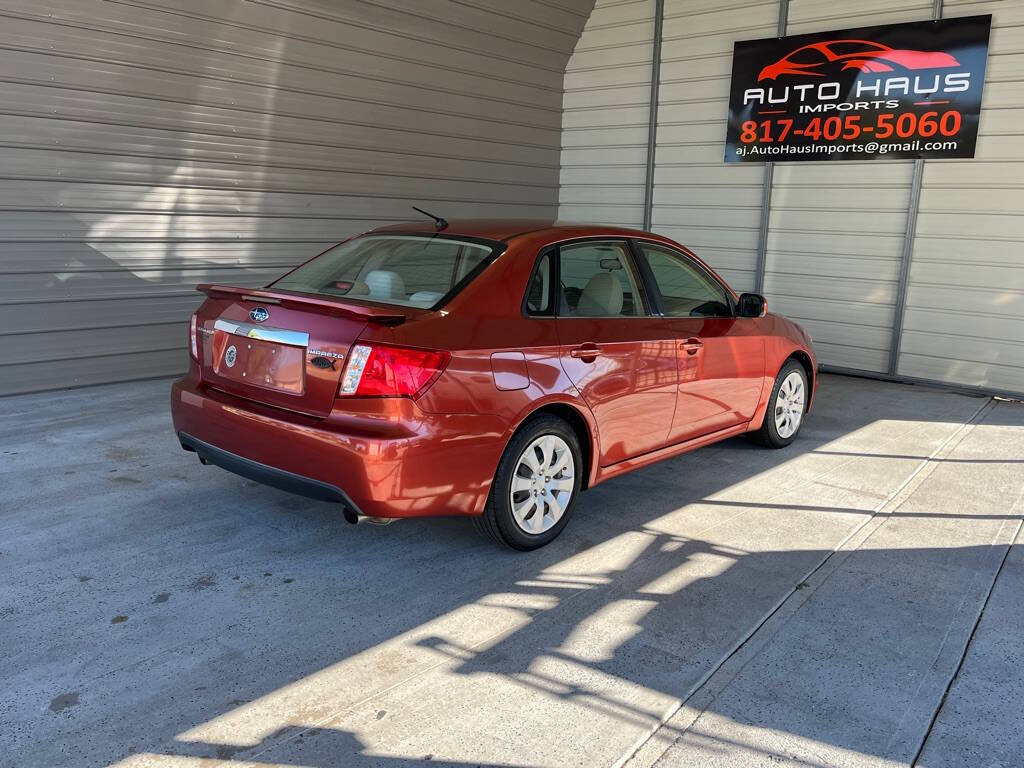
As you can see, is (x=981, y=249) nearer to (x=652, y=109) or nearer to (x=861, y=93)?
(x=861, y=93)

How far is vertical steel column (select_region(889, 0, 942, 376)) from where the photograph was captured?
27.9 ft

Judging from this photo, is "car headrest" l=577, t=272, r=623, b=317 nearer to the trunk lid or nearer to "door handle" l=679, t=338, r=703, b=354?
"door handle" l=679, t=338, r=703, b=354

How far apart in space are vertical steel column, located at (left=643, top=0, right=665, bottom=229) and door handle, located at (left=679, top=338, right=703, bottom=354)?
6.43 metres

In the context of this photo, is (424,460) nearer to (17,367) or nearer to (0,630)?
(0,630)

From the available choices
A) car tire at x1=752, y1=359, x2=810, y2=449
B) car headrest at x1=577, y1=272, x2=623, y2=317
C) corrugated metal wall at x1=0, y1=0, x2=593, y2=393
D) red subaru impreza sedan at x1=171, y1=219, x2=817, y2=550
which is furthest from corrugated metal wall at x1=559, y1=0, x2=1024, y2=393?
car headrest at x1=577, y1=272, x2=623, y2=317

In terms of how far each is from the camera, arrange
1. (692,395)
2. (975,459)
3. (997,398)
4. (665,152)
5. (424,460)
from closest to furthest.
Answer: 1. (424,460)
2. (692,395)
3. (975,459)
4. (997,398)
5. (665,152)

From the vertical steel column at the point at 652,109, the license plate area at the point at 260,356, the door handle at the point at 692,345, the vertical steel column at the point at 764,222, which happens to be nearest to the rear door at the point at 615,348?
the door handle at the point at 692,345

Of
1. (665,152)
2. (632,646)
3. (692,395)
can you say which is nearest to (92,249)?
(692,395)

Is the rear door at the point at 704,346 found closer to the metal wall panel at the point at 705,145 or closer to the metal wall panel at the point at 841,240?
the metal wall panel at the point at 841,240

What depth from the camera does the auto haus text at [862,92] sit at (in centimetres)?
822

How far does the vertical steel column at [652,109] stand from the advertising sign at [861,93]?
108cm

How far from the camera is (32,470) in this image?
4.96m

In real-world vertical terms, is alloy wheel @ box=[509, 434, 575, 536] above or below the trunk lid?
below

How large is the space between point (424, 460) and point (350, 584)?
68 cm
